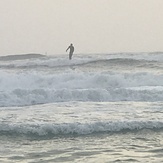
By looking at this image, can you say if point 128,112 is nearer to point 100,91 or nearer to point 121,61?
point 100,91

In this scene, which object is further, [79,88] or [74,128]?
[79,88]

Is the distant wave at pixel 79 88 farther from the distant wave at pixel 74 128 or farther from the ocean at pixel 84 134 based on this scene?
the distant wave at pixel 74 128

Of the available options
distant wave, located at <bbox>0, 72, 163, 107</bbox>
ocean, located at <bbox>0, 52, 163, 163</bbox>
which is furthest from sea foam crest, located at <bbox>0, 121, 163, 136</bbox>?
distant wave, located at <bbox>0, 72, 163, 107</bbox>

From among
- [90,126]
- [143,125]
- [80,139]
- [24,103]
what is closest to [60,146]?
[80,139]

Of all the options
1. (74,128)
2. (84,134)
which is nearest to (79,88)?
(74,128)

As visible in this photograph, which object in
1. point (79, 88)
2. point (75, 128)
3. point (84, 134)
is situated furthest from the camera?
point (79, 88)

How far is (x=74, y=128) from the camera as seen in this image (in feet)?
29.2

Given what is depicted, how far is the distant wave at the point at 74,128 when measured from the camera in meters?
8.74

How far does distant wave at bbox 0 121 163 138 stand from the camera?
8.74 m

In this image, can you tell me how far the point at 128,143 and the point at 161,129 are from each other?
1.45 meters

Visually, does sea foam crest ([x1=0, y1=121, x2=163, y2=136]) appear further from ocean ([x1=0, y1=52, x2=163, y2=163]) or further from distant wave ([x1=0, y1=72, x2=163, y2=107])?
distant wave ([x1=0, y1=72, x2=163, y2=107])

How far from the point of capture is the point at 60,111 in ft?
37.6

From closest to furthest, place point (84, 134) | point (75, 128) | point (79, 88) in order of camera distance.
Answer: point (84, 134), point (75, 128), point (79, 88)

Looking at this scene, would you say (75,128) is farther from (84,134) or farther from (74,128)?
(84,134)
